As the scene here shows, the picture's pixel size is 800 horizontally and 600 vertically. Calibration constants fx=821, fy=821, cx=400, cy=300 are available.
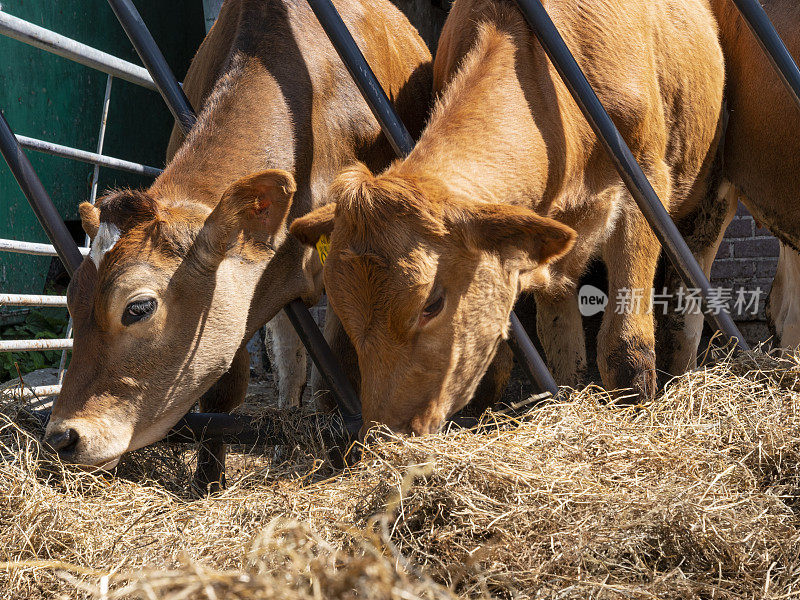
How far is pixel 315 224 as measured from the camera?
8.73 ft

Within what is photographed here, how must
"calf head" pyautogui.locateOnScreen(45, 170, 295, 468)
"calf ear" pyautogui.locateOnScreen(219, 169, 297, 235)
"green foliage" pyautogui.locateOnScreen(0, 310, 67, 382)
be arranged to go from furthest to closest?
"green foliage" pyautogui.locateOnScreen(0, 310, 67, 382)
"calf ear" pyautogui.locateOnScreen(219, 169, 297, 235)
"calf head" pyautogui.locateOnScreen(45, 170, 295, 468)

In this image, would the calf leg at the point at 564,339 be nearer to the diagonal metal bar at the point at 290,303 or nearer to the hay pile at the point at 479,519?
the diagonal metal bar at the point at 290,303

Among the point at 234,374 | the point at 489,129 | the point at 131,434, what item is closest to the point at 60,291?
the point at 234,374

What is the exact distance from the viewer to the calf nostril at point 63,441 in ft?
8.08

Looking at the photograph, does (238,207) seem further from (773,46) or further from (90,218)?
(773,46)

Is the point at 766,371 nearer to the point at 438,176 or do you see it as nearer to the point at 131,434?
the point at 438,176

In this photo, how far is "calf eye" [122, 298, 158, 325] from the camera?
263 cm

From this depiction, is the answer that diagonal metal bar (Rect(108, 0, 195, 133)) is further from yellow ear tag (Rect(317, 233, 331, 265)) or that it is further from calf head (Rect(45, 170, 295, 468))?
yellow ear tag (Rect(317, 233, 331, 265))

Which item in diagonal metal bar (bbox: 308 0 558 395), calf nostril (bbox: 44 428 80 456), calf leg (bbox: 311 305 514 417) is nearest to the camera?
calf nostril (bbox: 44 428 80 456)

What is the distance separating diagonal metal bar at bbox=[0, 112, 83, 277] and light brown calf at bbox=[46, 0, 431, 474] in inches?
6.3

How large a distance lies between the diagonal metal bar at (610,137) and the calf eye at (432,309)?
0.85m

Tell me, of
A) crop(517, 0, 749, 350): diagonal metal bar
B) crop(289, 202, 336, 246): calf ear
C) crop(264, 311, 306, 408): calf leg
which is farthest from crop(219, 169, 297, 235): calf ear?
crop(264, 311, 306, 408): calf leg

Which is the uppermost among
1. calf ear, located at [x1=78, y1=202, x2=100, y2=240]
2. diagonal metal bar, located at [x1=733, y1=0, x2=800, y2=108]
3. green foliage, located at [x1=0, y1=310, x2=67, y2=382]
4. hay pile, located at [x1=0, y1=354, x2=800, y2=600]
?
diagonal metal bar, located at [x1=733, y1=0, x2=800, y2=108]

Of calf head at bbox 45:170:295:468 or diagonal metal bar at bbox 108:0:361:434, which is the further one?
diagonal metal bar at bbox 108:0:361:434
